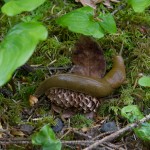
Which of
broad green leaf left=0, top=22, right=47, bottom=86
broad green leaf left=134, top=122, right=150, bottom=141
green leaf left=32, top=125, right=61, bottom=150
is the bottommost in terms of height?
broad green leaf left=134, top=122, right=150, bottom=141

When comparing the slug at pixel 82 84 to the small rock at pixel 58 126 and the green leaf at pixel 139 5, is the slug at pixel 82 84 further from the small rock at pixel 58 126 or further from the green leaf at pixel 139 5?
the green leaf at pixel 139 5

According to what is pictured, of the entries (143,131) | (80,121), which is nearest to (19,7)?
(80,121)

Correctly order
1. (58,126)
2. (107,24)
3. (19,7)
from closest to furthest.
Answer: (19,7) < (58,126) < (107,24)

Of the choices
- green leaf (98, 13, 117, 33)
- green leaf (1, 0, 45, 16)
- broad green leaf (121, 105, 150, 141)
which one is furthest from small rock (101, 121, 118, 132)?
green leaf (1, 0, 45, 16)

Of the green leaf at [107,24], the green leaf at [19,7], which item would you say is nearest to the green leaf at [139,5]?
the green leaf at [107,24]

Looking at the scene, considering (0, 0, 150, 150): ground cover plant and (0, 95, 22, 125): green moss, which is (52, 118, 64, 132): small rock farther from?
(0, 95, 22, 125): green moss

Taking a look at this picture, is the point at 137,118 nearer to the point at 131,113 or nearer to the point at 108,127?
the point at 131,113

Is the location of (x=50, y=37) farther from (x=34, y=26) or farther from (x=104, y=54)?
(x=34, y=26)
